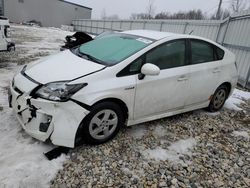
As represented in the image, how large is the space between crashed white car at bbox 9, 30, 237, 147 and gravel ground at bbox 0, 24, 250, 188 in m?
0.26

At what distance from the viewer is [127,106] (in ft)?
10.4

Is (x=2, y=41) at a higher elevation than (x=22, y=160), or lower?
higher

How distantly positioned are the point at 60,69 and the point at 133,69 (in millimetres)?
991

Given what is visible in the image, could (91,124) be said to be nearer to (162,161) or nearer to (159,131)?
(162,161)

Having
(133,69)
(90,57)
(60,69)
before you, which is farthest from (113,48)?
(60,69)

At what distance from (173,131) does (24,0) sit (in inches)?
1522

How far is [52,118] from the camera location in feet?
8.69

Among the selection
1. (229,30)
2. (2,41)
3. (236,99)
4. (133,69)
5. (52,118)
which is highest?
(229,30)

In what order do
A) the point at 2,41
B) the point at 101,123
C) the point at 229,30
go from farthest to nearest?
the point at 229,30 < the point at 2,41 < the point at 101,123

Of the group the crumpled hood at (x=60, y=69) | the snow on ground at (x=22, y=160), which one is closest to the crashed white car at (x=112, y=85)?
the crumpled hood at (x=60, y=69)

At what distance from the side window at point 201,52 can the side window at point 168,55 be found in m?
0.26

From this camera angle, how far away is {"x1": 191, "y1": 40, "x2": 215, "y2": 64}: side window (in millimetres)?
3943

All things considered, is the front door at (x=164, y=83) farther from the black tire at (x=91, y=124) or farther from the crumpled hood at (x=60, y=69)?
the crumpled hood at (x=60, y=69)

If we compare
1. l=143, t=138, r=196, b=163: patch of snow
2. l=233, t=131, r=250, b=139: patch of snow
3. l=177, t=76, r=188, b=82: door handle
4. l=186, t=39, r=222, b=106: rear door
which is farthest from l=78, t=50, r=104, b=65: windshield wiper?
l=233, t=131, r=250, b=139: patch of snow
